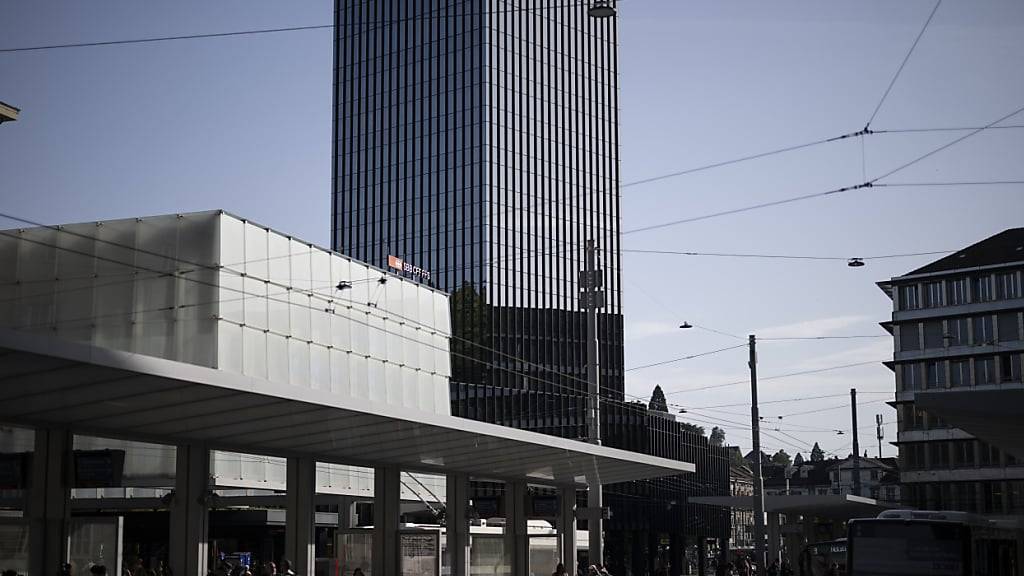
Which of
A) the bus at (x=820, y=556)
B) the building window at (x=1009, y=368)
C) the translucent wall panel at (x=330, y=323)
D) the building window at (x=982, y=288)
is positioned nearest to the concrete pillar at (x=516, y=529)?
the translucent wall panel at (x=330, y=323)

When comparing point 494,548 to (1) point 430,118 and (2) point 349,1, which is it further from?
(2) point 349,1

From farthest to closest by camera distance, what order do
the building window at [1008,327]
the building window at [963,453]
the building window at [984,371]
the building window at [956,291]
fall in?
the building window at [956,291] < the building window at [963,453] < the building window at [984,371] < the building window at [1008,327]

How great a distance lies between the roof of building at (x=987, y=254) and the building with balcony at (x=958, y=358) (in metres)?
0.08

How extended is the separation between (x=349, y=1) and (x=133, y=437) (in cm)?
9720

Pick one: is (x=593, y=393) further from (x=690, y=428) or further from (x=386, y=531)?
(x=690, y=428)

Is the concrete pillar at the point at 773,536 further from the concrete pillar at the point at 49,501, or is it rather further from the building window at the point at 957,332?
the concrete pillar at the point at 49,501

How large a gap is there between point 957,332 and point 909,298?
4.61 meters

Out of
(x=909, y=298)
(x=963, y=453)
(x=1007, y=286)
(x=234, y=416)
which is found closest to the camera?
(x=234, y=416)

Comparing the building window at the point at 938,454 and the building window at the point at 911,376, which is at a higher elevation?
the building window at the point at 911,376

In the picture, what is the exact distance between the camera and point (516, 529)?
37.0m

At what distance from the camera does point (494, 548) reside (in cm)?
3612

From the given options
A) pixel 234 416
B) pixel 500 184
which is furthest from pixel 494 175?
pixel 234 416

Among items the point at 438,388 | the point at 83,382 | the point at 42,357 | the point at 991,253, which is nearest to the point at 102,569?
the point at 83,382

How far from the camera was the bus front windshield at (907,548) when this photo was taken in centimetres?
2634
